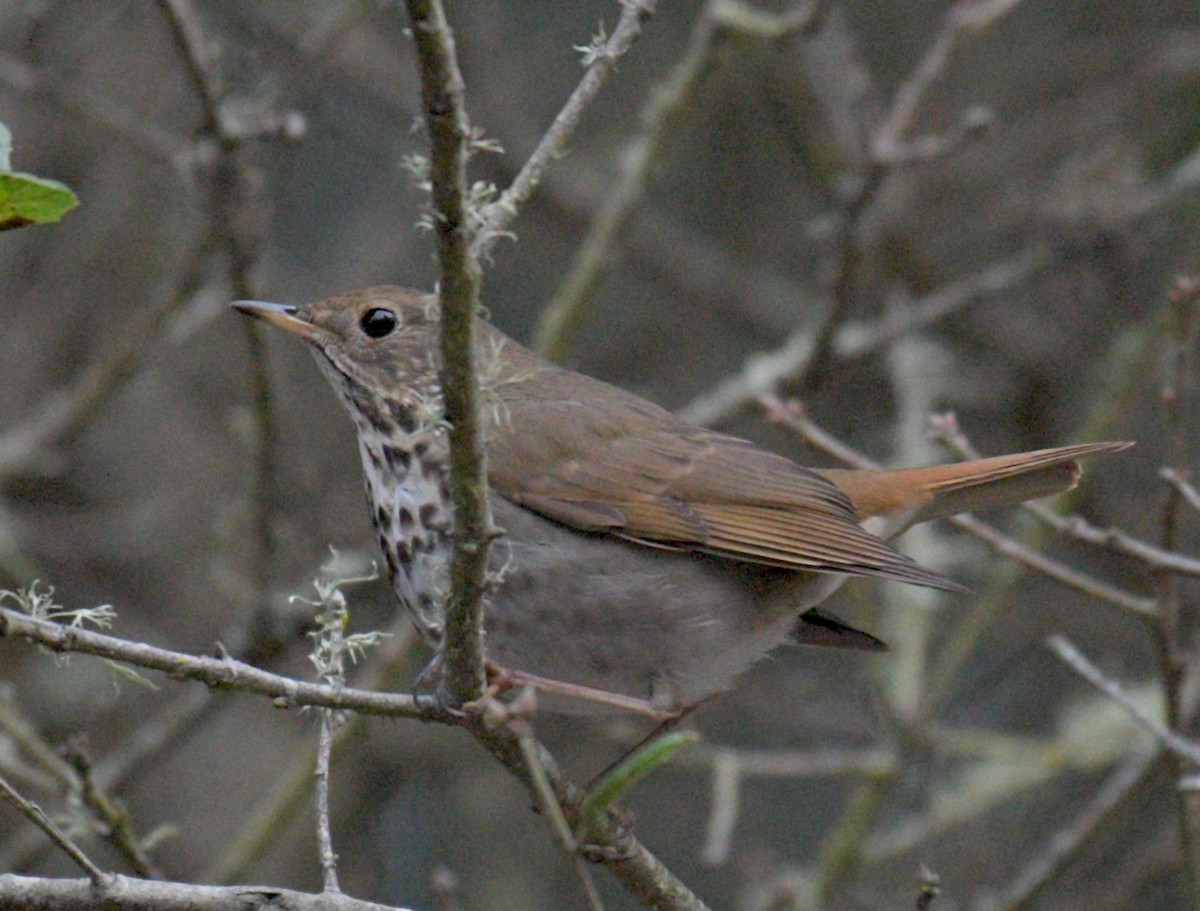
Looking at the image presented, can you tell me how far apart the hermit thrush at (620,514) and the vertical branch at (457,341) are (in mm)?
909

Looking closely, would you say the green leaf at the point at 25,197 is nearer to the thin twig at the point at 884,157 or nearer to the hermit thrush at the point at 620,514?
the hermit thrush at the point at 620,514

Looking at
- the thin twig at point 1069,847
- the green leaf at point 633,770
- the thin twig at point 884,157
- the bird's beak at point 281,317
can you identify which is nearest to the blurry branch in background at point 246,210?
the bird's beak at point 281,317

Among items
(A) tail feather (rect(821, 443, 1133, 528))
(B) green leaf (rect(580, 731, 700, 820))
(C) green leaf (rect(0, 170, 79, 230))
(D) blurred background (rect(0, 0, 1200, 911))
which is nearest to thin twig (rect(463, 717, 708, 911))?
(B) green leaf (rect(580, 731, 700, 820))

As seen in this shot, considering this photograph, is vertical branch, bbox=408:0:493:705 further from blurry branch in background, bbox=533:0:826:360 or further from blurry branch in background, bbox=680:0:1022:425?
blurry branch in background, bbox=533:0:826:360

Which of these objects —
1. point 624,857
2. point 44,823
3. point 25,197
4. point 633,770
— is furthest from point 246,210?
point 633,770

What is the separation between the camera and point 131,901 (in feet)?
7.96

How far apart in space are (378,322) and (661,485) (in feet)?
2.79

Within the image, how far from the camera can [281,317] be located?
4121 mm

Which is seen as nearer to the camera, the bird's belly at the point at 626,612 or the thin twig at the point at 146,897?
the thin twig at the point at 146,897

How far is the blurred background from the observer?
533cm

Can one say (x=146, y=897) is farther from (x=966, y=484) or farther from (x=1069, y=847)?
(x=1069, y=847)

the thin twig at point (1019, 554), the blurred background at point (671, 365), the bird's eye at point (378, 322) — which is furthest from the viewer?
the blurred background at point (671, 365)

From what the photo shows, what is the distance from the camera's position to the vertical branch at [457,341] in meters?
1.91

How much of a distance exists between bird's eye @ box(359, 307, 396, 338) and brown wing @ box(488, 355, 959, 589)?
0.35m
